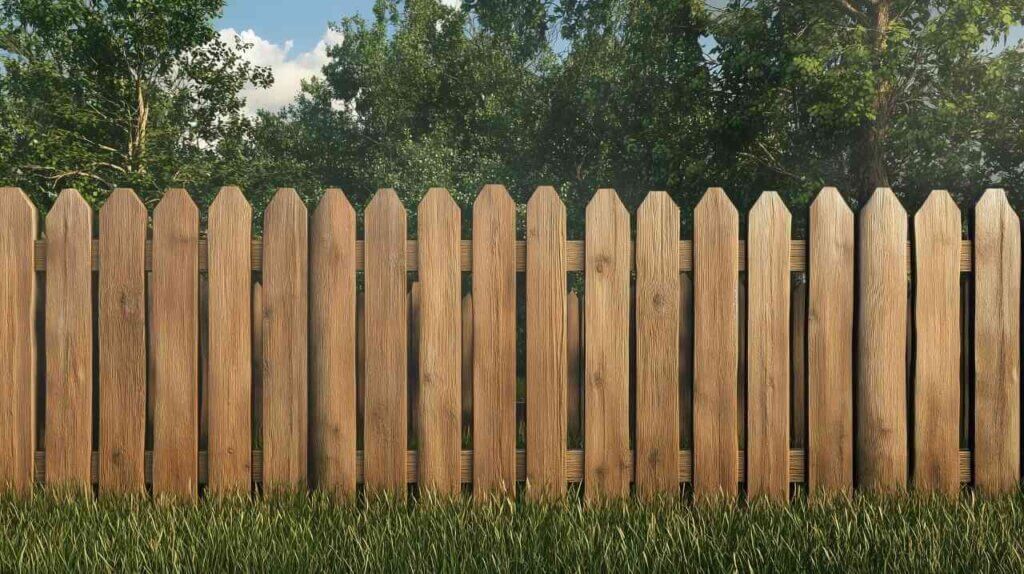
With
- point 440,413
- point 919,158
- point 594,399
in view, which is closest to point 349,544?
point 440,413

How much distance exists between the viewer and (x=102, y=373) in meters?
3.66

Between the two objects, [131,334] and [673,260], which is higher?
[673,260]

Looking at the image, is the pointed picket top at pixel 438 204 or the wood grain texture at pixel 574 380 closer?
the pointed picket top at pixel 438 204

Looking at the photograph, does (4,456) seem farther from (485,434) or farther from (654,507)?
(654,507)

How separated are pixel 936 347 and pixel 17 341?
13.1 feet

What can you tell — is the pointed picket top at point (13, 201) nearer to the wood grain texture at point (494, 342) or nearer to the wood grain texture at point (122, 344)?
the wood grain texture at point (122, 344)

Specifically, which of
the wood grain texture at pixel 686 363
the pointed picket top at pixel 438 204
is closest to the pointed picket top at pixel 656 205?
the wood grain texture at pixel 686 363

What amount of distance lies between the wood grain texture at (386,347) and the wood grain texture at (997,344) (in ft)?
8.28

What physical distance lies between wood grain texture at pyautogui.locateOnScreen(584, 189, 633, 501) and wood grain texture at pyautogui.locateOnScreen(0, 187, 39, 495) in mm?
2371

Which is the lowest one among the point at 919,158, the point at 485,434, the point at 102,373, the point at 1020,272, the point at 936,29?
the point at 485,434

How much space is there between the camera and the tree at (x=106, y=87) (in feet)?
50.3

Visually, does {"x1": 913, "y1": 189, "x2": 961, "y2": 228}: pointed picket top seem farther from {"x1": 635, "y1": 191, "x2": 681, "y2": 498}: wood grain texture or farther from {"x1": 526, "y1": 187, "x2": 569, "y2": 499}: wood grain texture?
{"x1": 526, "y1": 187, "x2": 569, "y2": 499}: wood grain texture

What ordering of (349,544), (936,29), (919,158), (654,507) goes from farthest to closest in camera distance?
(919,158)
(936,29)
(654,507)
(349,544)

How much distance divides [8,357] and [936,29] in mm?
11139
